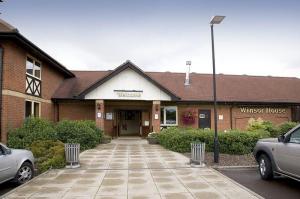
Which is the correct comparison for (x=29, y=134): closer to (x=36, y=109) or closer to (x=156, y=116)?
(x=36, y=109)

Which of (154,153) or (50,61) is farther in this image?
(50,61)

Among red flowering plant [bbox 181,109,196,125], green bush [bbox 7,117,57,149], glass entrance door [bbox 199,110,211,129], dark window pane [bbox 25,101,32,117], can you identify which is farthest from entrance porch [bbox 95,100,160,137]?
green bush [bbox 7,117,57,149]

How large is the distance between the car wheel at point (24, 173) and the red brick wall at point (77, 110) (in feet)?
42.7

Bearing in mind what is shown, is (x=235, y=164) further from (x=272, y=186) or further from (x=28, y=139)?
(x=28, y=139)

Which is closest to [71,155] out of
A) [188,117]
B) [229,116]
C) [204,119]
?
[188,117]

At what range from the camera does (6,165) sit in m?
8.47

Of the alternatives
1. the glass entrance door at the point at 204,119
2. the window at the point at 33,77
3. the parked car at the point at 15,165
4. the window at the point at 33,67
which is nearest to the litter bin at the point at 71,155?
the parked car at the point at 15,165

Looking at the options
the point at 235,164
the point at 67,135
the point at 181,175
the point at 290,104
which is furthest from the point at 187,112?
the point at 181,175

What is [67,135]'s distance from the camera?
1652 cm

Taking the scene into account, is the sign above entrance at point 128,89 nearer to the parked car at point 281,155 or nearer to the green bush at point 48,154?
the green bush at point 48,154

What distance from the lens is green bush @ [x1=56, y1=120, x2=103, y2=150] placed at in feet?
53.9

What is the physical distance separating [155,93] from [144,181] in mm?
12263

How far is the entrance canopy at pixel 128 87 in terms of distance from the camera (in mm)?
20750

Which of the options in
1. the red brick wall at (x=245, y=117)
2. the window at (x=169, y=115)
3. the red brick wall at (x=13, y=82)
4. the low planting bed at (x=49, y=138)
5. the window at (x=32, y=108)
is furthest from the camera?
the red brick wall at (x=245, y=117)
